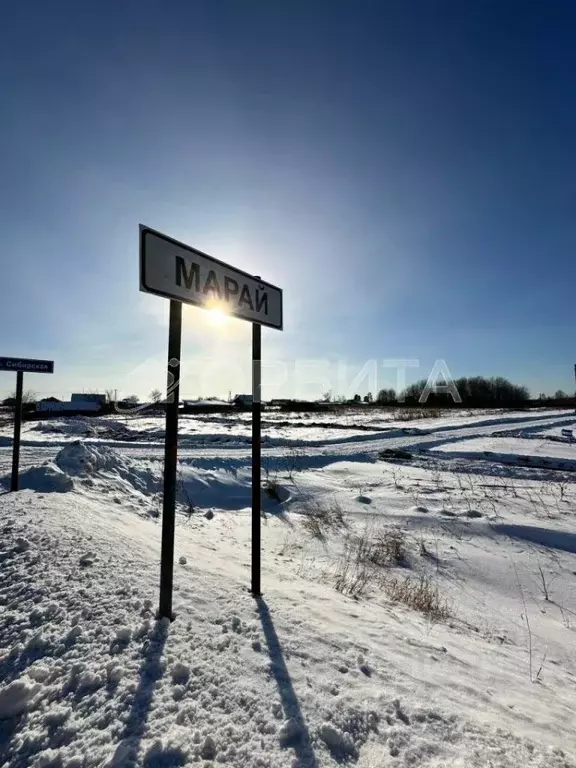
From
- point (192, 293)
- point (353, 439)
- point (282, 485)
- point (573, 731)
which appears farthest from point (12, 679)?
point (353, 439)

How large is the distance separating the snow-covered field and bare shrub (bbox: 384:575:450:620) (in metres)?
0.03

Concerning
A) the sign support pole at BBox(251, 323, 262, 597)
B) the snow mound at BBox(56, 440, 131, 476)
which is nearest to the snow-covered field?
the sign support pole at BBox(251, 323, 262, 597)

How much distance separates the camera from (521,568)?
4.73m

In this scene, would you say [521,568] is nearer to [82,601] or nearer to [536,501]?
[536,501]

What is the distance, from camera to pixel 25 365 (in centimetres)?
662

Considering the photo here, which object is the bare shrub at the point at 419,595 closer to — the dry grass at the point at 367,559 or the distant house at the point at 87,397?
the dry grass at the point at 367,559

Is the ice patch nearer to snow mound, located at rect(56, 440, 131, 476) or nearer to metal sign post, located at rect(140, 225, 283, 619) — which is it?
metal sign post, located at rect(140, 225, 283, 619)

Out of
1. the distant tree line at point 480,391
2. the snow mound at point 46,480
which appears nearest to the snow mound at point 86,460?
the snow mound at point 46,480

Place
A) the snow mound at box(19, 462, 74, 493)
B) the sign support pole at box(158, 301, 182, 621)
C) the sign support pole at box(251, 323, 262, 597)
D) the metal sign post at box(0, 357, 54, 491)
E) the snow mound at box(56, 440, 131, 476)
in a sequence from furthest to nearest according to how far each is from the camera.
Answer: the snow mound at box(56, 440, 131, 476)
the metal sign post at box(0, 357, 54, 491)
the snow mound at box(19, 462, 74, 493)
the sign support pole at box(251, 323, 262, 597)
the sign support pole at box(158, 301, 182, 621)

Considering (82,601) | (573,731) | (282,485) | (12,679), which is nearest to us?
(12,679)

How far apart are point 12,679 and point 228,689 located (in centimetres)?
100

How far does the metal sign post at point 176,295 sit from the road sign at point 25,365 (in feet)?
18.0

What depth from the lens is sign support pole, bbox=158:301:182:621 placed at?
247cm

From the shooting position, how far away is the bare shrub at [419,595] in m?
3.53
